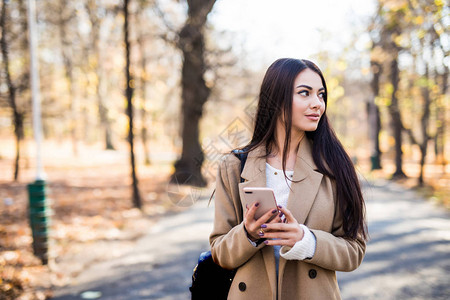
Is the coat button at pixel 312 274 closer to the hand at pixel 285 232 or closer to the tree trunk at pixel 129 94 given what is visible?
the hand at pixel 285 232

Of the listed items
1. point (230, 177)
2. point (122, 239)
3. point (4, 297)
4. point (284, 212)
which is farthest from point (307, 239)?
point (122, 239)

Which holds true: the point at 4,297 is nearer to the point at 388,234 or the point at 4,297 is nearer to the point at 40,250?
the point at 40,250

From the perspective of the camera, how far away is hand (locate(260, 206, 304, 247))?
1650mm

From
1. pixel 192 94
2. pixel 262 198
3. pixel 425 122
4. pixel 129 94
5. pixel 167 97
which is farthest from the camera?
pixel 167 97

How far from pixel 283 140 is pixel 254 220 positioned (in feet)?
1.87

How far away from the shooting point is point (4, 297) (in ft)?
13.9

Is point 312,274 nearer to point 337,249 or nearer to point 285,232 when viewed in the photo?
point 337,249

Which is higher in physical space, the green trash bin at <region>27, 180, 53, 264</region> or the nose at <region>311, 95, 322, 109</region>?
the nose at <region>311, 95, 322, 109</region>

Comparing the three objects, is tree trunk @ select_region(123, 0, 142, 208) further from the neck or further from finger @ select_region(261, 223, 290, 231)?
finger @ select_region(261, 223, 290, 231)

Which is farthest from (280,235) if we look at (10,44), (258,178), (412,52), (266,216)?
(10,44)

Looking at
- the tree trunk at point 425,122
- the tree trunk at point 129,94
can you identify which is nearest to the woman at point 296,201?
the tree trunk at point 129,94

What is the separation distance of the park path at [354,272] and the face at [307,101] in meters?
1.27

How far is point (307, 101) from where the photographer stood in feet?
6.28

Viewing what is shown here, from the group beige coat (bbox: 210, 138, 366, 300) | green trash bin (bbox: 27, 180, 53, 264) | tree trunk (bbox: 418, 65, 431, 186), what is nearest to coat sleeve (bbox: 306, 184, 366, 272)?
beige coat (bbox: 210, 138, 366, 300)
